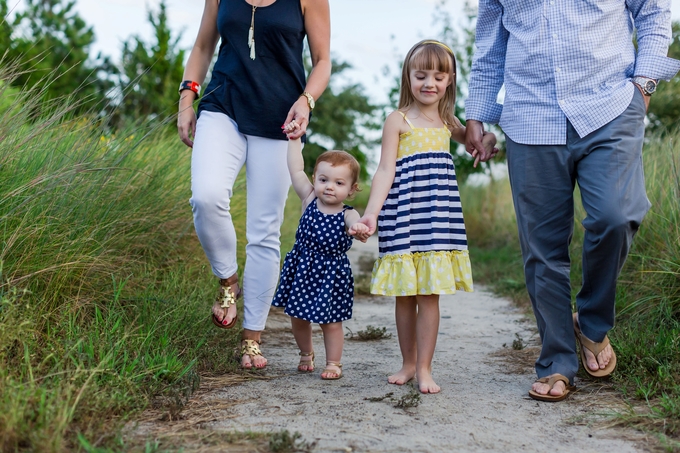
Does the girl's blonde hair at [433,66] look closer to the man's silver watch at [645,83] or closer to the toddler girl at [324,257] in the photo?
the toddler girl at [324,257]

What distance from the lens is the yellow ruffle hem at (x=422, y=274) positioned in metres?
2.96

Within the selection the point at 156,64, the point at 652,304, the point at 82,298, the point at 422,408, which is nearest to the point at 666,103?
the point at 156,64

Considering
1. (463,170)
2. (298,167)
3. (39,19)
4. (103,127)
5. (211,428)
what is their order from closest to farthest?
(211,428)
(298,167)
(103,127)
(463,170)
(39,19)

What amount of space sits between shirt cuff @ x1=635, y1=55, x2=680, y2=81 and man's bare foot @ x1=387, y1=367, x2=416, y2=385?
162 cm

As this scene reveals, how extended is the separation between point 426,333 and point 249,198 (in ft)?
3.54

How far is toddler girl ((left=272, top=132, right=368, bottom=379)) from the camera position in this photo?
126 inches

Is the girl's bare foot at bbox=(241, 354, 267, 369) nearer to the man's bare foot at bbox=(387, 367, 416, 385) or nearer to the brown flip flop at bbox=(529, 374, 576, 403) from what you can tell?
the man's bare foot at bbox=(387, 367, 416, 385)

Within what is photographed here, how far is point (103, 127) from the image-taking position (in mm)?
3566

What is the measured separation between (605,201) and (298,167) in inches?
54.4

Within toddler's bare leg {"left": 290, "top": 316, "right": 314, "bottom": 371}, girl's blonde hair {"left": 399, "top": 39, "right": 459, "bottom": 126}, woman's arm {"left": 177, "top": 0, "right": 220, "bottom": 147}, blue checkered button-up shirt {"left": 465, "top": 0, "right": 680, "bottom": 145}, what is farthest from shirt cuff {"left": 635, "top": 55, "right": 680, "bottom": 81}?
woman's arm {"left": 177, "top": 0, "right": 220, "bottom": 147}

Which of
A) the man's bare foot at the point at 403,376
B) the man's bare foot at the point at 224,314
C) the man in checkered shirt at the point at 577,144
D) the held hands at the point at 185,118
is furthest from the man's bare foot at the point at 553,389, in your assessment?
the held hands at the point at 185,118

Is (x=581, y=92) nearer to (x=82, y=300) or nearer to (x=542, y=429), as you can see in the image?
(x=542, y=429)

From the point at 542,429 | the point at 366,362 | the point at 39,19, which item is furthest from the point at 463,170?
the point at 39,19

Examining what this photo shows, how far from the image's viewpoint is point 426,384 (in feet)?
9.73
